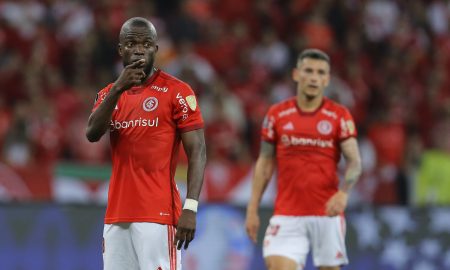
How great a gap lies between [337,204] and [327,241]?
465mm

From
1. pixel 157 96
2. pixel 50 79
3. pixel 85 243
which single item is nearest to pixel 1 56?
pixel 50 79

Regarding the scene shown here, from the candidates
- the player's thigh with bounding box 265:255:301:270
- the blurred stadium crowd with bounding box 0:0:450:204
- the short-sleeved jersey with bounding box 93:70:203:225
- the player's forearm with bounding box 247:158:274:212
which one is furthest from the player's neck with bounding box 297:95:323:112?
the blurred stadium crowd with bounding box 0:0:450:204

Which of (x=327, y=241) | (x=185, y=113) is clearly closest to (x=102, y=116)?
(x=185, y=113)

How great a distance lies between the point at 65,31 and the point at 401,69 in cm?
560

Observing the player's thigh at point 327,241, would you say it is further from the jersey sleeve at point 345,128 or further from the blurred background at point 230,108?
the blurred background at point 230,108

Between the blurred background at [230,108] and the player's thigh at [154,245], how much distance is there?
4.80 metres

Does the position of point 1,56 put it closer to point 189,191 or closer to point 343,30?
point 343,30

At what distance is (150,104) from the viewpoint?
6004mm

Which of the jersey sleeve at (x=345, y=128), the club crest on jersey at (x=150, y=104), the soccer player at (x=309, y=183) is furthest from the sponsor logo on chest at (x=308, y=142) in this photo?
the club crest on jersey at (x=150, y=104)

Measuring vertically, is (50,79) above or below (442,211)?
above

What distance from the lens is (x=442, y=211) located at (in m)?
11.1

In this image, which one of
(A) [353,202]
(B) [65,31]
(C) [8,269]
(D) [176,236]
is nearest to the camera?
(D) [176,236]

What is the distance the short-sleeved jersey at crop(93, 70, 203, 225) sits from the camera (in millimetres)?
5957

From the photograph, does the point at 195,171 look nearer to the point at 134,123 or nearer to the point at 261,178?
the point at 134,123
